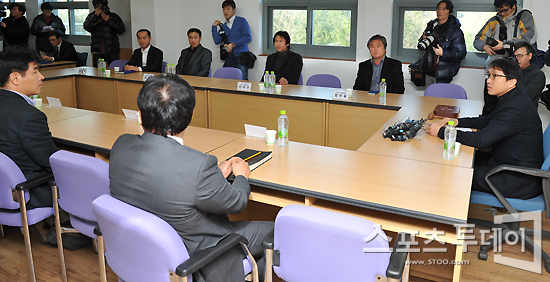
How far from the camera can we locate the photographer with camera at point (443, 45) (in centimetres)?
539

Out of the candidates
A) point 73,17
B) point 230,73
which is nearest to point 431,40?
point 230,73

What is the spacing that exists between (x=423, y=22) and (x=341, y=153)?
4.42m

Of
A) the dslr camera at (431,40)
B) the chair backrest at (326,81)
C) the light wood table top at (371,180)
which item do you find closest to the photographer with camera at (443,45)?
the dslr camera at (431,40)

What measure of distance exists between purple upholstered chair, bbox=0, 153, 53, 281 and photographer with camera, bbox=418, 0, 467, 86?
185 inches

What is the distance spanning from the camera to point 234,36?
6.99 m

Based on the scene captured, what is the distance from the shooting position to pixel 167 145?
1.61 m

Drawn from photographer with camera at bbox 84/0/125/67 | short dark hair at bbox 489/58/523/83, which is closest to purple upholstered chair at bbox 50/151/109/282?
short dark hair at bbox 489/58/523/83

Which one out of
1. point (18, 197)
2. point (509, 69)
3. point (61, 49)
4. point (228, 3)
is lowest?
point (18, 197)

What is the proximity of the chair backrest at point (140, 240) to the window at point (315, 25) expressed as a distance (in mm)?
5703

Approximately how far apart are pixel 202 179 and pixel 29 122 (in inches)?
54.6

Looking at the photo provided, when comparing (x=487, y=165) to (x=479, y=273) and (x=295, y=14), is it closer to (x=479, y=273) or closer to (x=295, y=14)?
(x=479, y=273)

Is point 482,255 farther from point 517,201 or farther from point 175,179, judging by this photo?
point 175,179

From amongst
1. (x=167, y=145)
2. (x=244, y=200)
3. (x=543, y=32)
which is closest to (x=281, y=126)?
(x=244, y=200)

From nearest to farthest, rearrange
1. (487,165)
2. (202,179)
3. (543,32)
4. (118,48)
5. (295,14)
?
(202,179) < (487,165) < (543,32) < (295,14) < (118,48)
